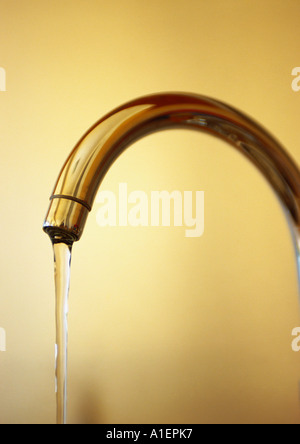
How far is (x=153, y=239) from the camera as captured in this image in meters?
1.20

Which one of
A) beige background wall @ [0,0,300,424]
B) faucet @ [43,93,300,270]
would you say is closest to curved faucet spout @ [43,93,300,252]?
faucet @ [43,93,300,270]

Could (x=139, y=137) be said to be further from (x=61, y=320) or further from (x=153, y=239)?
(x=153, y=239)

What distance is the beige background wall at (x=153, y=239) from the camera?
1164 millimetres

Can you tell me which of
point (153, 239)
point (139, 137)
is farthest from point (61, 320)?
point (153, 239)

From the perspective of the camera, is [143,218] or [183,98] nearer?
[183,98]

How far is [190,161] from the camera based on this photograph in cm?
121

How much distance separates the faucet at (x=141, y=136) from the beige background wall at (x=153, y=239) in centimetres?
98

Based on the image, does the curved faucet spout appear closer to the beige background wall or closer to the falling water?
the falling water

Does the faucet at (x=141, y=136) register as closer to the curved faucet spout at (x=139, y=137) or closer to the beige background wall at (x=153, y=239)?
the curved faucet spout at (x=139, y=137)

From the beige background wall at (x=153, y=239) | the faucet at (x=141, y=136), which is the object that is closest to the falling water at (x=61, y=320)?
the faucet at (x=141, y=136)

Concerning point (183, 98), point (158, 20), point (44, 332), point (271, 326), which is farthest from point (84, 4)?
point (183, 98)
